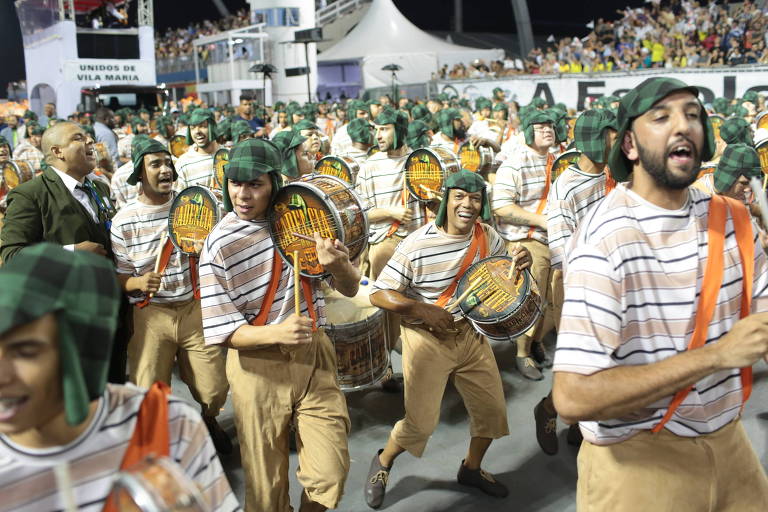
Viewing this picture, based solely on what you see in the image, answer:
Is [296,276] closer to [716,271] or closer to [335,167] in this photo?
[716,271]

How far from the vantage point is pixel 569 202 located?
538 cm

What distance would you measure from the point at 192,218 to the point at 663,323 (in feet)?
10.1

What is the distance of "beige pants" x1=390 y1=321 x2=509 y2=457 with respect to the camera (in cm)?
445

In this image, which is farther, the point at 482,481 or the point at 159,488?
the point at 482,481

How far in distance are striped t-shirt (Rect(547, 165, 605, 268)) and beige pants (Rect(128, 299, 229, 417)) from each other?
2.47 metres

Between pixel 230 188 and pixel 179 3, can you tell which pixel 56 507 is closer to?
pixel 230 188

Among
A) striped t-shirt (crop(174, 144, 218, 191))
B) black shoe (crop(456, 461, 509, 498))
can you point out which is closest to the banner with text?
striped t-shirt (crop(174, 144, 218, 191))

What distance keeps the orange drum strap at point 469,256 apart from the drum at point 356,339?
0.73 meters

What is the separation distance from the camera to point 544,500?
4.46 m

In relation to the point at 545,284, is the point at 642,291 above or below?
above

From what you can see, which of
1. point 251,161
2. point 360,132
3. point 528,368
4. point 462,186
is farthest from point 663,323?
point 360,132

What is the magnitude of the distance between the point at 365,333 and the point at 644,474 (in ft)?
9.29

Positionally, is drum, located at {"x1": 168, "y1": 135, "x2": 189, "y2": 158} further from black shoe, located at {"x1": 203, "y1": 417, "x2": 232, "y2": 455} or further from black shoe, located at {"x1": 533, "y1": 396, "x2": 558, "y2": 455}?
black shoe, located at {"x1": 533, "y1": 396, "x2": 558, "y2": 455}

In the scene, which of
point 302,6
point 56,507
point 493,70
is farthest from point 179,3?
point 56,507
